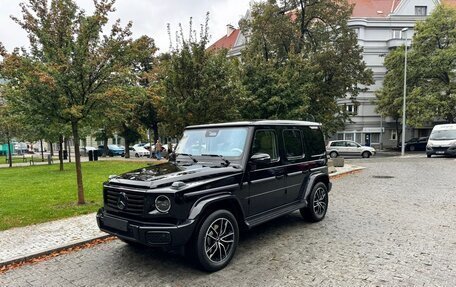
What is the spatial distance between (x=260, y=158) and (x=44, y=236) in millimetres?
4339

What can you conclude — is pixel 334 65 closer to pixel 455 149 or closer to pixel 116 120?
pixel 455 149

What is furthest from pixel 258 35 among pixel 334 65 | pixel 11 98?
pixel 11 98

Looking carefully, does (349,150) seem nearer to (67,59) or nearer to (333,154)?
(333,154)

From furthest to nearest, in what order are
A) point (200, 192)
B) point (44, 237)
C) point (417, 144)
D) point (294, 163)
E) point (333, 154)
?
point (417, 144), point (333, 154), point (294, 163), point (44, 237), point (200, 192)

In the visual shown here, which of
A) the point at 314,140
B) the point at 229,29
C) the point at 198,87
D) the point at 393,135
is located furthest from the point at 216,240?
the point at 229,29

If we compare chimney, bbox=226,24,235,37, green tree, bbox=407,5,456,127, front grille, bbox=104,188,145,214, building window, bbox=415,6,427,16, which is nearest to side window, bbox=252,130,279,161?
front grille, bbox=104,188,145,214

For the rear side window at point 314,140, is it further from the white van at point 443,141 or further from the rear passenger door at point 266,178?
the white van at point 443,141

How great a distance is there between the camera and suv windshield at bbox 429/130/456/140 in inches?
803

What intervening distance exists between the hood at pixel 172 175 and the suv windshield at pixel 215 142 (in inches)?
15.5

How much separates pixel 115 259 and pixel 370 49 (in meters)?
42.8

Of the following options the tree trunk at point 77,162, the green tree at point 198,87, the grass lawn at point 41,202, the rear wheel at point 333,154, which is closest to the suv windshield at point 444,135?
the rear wheel at point 333,154

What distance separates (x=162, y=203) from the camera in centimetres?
379

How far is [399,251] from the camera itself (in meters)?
4.64

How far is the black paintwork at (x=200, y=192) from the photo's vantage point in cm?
378
